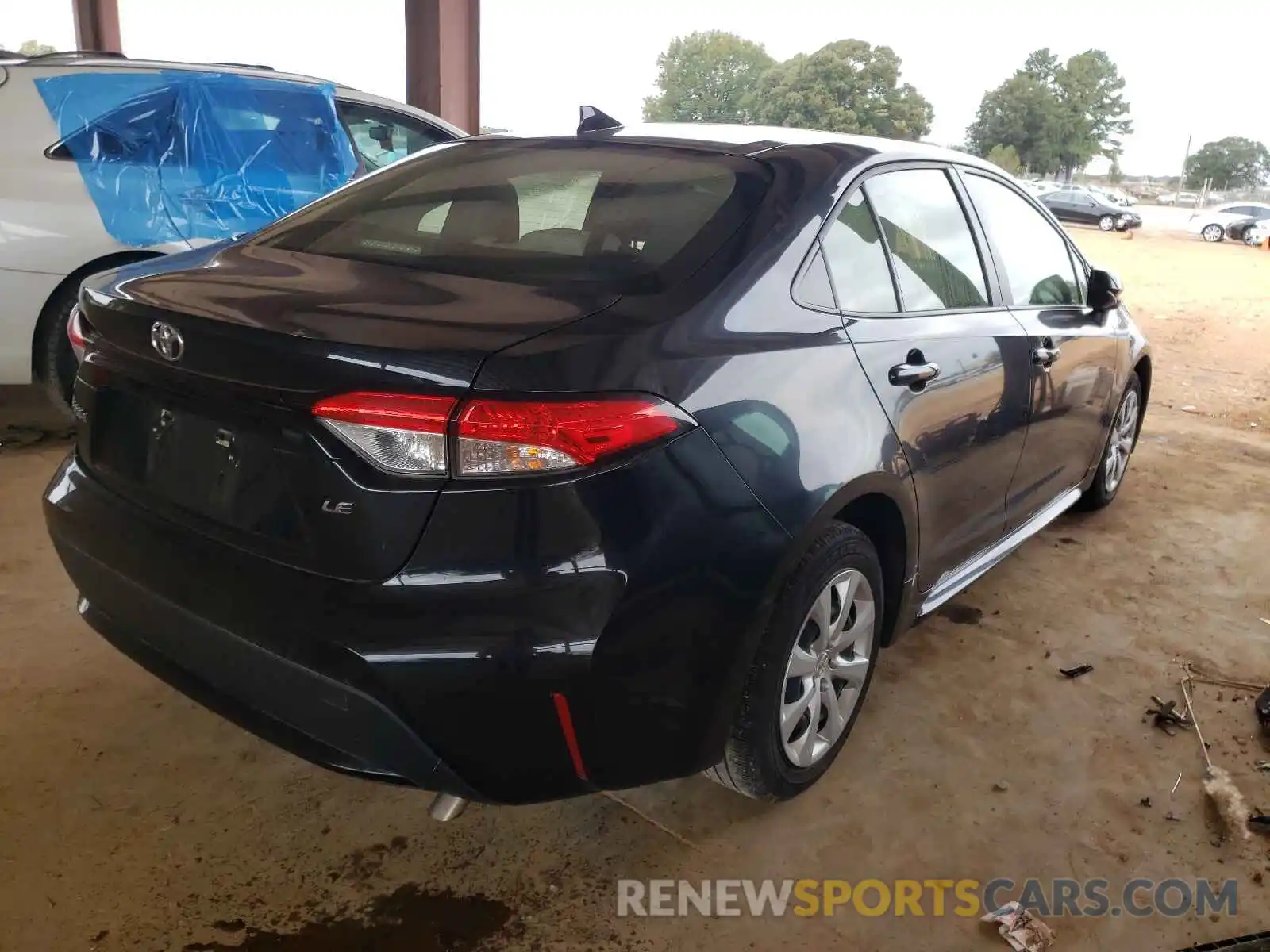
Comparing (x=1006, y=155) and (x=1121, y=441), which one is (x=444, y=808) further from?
(x=1006, y=155)

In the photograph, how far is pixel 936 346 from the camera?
2334 millimetres

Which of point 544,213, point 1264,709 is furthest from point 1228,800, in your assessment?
point 544,213

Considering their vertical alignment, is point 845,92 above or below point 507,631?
above

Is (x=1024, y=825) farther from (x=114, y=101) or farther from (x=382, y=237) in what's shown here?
(x=114, y=101)

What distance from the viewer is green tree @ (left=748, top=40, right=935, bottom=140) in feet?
43.4

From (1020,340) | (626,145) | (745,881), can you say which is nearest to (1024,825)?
(745,881)

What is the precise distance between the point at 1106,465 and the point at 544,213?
2841mm

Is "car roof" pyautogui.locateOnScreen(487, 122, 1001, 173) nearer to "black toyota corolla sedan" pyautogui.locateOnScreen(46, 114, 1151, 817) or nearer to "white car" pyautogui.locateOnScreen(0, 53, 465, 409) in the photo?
"black toyota corolla sedan" pyautogui.locateOnScreen(46, 114, 1151, 817)

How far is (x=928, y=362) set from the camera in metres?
2.28

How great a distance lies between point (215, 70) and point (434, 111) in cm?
396

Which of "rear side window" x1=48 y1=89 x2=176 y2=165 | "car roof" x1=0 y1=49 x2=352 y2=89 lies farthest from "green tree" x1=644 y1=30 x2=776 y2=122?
"rear side window" x1=48 y1=89 x2=176 y2=165

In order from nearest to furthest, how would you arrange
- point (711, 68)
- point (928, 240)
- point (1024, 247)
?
point (928, 240) → point (1024, 247) → point (711, 68)

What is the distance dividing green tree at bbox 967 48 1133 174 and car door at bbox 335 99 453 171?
1025 inches

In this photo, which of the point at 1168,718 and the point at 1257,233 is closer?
the point at 1168,718
